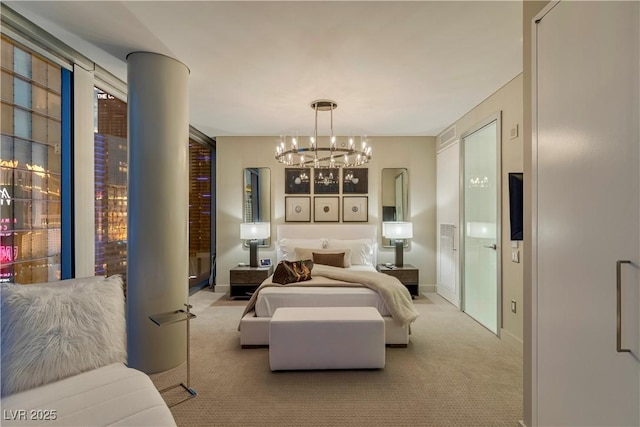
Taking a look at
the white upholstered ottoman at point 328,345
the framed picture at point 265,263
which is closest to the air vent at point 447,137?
the white upholstered ottoman at point 328,345

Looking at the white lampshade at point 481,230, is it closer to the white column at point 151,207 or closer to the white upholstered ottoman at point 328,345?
the white upholstered ottoman at point 328,345

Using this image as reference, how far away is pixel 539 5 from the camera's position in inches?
68.7

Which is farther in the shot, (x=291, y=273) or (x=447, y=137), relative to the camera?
(x=447, y=137)

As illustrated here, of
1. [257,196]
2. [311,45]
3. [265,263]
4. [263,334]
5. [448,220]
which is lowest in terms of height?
[263,334]

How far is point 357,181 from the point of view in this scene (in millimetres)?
5844

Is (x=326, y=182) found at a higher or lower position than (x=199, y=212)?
higher

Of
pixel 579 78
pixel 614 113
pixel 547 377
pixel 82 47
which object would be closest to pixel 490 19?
pixel 579 78

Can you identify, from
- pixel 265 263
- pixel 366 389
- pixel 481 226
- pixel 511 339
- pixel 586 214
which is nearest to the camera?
pixel 586 214

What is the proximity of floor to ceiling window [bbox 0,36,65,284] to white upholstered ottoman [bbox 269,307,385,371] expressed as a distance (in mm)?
1928

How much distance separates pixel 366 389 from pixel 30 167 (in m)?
3.08

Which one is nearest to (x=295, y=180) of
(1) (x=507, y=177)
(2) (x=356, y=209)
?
(2) (x=356, y=209)

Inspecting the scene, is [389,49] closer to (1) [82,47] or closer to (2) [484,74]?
(2) [484,74]

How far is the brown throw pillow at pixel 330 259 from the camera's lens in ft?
15.9

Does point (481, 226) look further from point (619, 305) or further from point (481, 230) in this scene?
point (619, 305)
